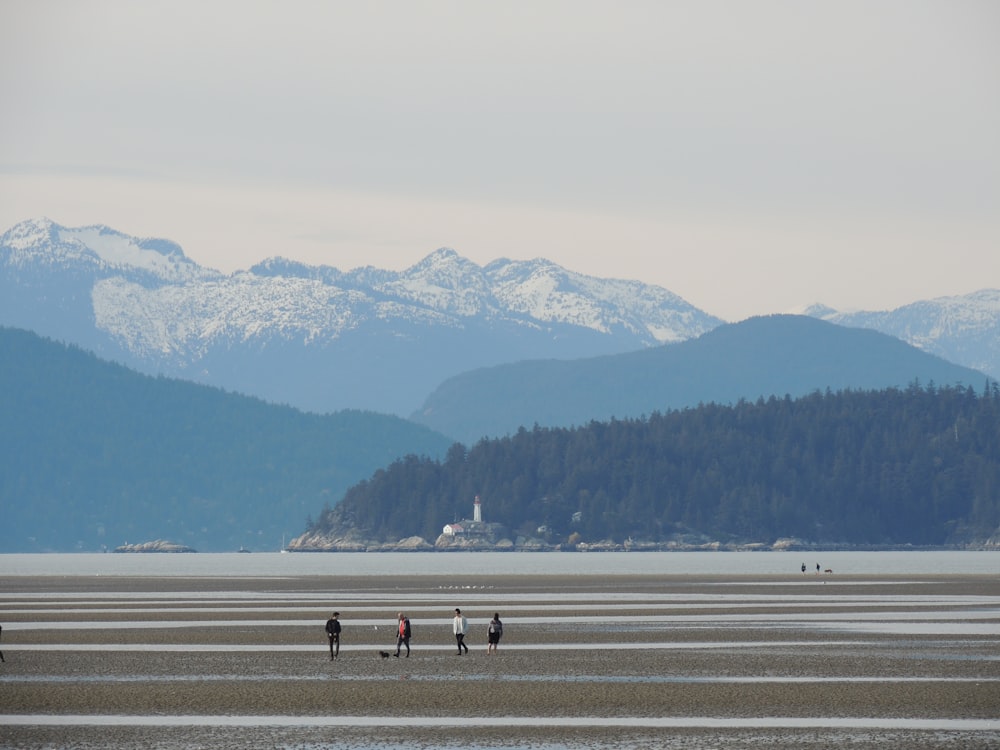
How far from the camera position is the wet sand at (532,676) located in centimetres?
4206

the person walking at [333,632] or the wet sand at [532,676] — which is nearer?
the wet sand at [532,676]

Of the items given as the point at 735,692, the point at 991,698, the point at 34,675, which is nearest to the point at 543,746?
the point at 735,692

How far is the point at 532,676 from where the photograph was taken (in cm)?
5288

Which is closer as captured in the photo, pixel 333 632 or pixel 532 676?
pixel 532 676

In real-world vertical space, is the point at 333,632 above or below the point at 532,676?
above

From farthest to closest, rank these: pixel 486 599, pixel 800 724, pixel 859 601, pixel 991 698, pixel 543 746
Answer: pixel 486 599, pixel 859 601, pixel 991 698, pixel 800 724, pixel 543 746

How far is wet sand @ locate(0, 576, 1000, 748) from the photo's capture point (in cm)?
4206

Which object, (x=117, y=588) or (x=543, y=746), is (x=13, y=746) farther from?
(x=117, y=588)

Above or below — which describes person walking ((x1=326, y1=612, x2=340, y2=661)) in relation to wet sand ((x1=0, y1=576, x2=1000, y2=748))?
above

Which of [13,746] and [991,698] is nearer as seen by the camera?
[13,746]

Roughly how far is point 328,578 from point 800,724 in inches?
4367

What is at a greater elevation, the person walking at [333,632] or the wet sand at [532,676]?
the person walking at [333,632]

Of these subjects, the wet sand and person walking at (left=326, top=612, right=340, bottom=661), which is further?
person walking at (left=326, top=612, right=340, bottom=661)

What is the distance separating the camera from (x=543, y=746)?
132ft
